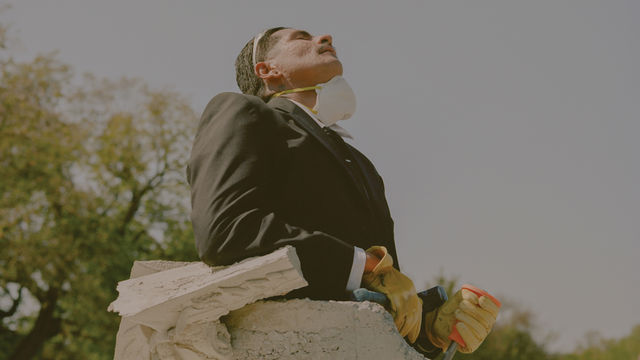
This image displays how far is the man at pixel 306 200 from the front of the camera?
7.25 feet

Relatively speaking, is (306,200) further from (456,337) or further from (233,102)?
(456,337)

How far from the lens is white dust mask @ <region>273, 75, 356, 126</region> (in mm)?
2961

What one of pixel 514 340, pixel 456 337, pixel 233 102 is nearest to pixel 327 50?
pixel 233 102

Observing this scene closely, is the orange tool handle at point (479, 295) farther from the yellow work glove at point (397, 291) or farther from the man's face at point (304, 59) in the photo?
the man's face at point (304, 59)

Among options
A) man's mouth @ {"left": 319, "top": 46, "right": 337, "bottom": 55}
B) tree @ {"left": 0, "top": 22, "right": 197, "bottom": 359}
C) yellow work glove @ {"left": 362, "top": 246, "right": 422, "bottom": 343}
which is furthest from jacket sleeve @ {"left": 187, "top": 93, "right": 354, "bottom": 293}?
tree @ {"left": 0, "top": 22, "right": 197, "bottom": 359}

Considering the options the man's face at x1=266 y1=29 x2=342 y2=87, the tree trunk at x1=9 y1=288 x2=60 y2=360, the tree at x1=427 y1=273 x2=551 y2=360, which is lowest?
the tree at x1=427 y1=273 x2=551 y2=360

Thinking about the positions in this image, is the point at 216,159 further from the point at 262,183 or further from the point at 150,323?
the point at 150,323

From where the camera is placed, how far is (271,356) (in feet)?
6.95

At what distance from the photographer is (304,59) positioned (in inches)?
123

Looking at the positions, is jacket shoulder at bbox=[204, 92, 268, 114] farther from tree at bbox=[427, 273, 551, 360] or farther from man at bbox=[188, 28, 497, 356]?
tree at bbox=[427, 273, 551, 360]

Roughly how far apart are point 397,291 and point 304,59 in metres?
1.30

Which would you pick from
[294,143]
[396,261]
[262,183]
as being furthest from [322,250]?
[396,261]

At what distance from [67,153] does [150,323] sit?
17766 mm

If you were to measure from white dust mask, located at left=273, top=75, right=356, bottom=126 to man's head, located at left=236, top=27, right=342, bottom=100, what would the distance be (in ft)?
0.21
